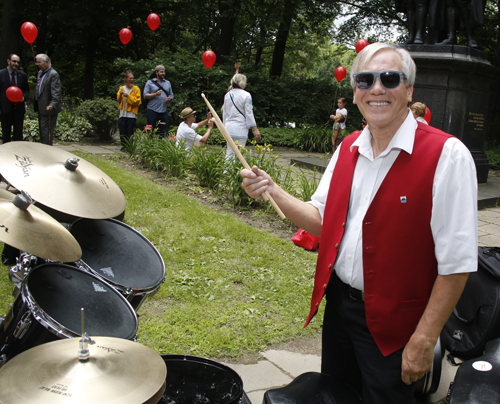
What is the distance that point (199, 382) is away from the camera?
1.99m

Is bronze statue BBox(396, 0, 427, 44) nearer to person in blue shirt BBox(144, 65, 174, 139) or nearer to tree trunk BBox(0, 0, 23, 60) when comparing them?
person in blue shirt BBox(144, 65, 174, 139)

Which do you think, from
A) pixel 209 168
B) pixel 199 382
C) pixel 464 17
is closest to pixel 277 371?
pixel 199 382

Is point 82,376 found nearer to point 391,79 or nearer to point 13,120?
point 391,79

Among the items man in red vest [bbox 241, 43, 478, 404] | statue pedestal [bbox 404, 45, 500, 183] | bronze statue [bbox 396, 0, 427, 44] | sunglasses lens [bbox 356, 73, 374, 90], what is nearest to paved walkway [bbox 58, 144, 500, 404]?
man in red vest [bbox 241, 43, 478, 404]

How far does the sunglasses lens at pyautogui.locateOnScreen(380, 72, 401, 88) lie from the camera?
1714mm

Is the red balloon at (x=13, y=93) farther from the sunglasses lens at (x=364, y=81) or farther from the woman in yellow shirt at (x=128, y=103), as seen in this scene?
the sunglasses lens at (x=364, y=81)

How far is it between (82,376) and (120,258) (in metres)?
1.24

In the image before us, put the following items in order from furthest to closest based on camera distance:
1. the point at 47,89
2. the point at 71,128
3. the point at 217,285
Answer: the point at 71,128
the point at 47,89
the point at 217,285

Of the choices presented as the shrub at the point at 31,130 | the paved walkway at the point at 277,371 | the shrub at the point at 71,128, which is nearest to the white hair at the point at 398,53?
the paved walkway at the point at 277,371

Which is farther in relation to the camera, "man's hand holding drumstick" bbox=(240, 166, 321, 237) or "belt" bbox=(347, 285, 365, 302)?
"man's hand holding drumstick" bbox=(240, 166, 321, 237)

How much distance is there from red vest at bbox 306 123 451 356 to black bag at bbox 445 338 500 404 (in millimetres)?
784

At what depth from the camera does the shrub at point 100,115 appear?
11.9 metres

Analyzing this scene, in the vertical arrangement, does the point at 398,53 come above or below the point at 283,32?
below

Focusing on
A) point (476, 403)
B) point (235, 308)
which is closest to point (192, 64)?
point (235, 308)
